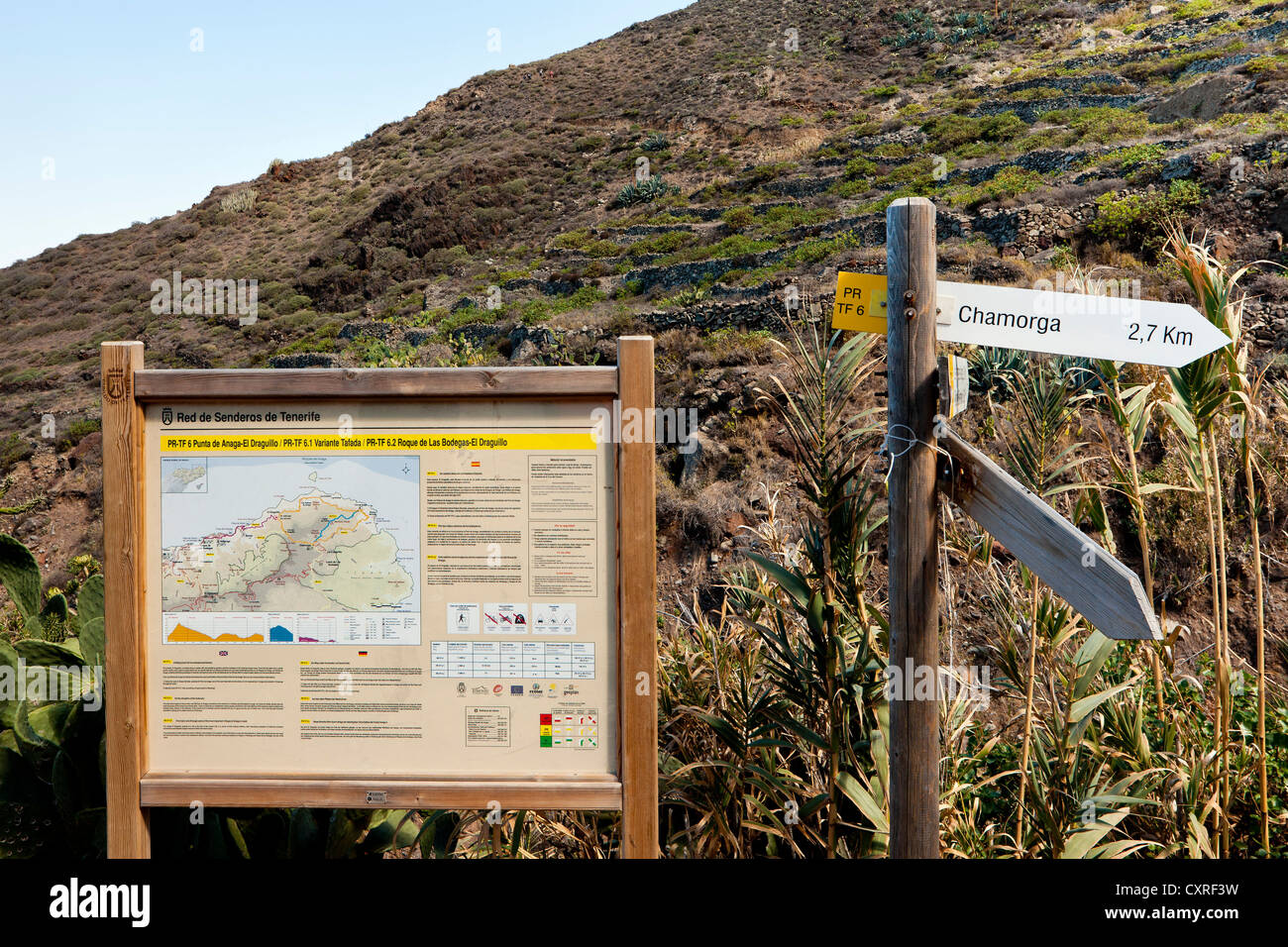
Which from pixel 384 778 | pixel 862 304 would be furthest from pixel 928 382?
pixel 384 778

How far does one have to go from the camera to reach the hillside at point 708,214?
34.3ft

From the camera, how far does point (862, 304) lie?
80.9 inches

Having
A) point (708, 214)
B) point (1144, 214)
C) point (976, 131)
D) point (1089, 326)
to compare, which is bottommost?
point (1089, 326)

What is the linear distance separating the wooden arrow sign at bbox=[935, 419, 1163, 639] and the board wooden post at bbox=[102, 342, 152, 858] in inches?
77.4

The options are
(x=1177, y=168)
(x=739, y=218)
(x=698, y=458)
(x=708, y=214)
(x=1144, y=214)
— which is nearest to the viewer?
(x=698, y=458)

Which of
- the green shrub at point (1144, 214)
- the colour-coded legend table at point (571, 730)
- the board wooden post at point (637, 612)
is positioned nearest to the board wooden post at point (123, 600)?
the colour-coded legend table at point (571, 730)

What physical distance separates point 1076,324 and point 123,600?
235 centimetres

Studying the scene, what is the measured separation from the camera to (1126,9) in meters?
31.9

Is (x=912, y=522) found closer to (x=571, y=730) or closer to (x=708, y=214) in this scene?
(x=571, y=730)

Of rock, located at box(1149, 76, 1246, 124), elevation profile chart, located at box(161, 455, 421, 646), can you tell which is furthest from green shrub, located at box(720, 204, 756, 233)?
elevation profile chart, located at box(161, 455, 421, 646)

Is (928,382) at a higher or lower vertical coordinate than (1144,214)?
lower

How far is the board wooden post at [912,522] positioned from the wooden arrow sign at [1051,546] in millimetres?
71

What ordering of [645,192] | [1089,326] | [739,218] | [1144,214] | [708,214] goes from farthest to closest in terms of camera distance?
[645,192]
[708,214]
[739,218]
[1144,214]
[1089,326]

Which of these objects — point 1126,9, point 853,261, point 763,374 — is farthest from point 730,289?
point 1126,9
